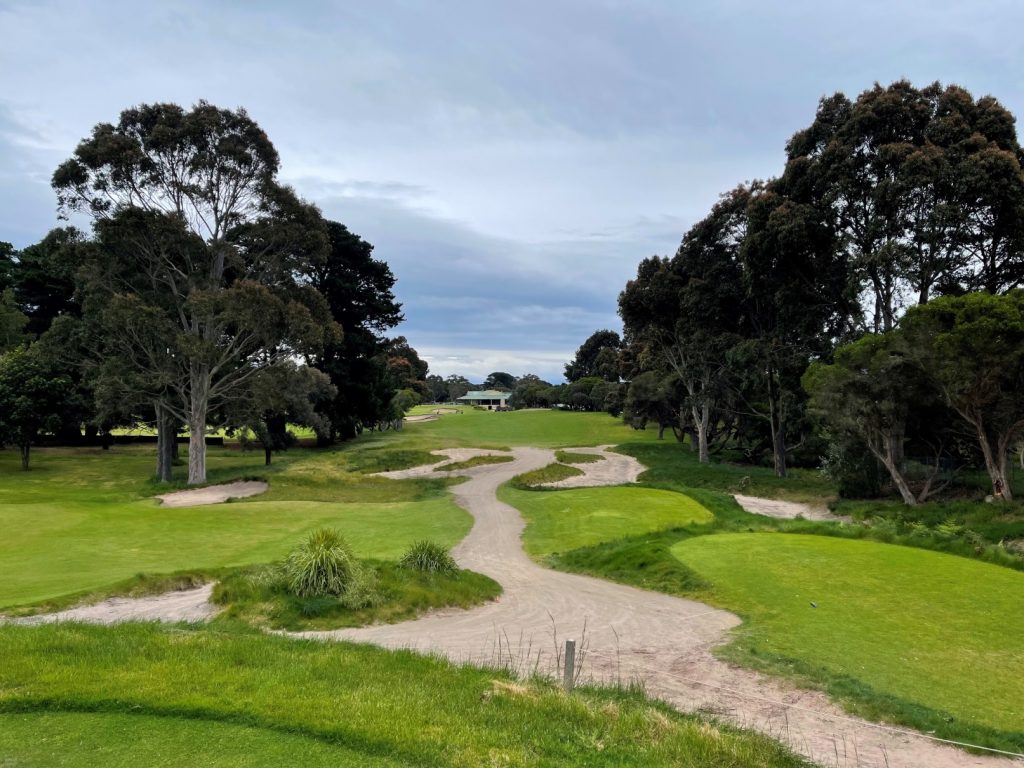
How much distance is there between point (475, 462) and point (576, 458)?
801 cm

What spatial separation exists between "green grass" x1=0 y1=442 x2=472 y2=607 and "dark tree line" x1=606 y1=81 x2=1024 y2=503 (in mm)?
17790

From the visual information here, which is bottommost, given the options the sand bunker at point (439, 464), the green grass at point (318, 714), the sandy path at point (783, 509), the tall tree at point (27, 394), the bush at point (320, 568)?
the sandy path at point (783, 509)

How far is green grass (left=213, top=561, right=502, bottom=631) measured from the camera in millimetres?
10594

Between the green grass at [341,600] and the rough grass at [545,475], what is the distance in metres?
19.8

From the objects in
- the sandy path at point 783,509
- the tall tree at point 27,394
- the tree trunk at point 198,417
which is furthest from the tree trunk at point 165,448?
the sandy path at point 783,509

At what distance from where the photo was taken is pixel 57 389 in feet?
129

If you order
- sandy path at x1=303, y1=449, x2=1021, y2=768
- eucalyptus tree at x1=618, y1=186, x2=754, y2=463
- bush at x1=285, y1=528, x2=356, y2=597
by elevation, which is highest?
eucalyptus tree at x1=618, y1=186, x2=754, y2=463

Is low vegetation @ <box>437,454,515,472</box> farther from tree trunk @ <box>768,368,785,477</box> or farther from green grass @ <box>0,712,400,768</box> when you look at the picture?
green grass @ <box>0,712,400,768</box>

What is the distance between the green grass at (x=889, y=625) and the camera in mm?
7184

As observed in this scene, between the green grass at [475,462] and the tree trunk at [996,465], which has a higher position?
the tree trunk at [996,465]

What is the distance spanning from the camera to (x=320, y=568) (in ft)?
38.1

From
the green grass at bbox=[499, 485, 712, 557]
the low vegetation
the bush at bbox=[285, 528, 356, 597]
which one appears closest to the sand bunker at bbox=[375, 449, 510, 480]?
the low vegetation

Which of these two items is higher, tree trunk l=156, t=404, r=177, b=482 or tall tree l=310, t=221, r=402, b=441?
tall tree l=310, t=221, r=402, b=441

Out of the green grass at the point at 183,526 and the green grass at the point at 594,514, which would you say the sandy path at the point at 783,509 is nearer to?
the green grass at the point at 594,514
